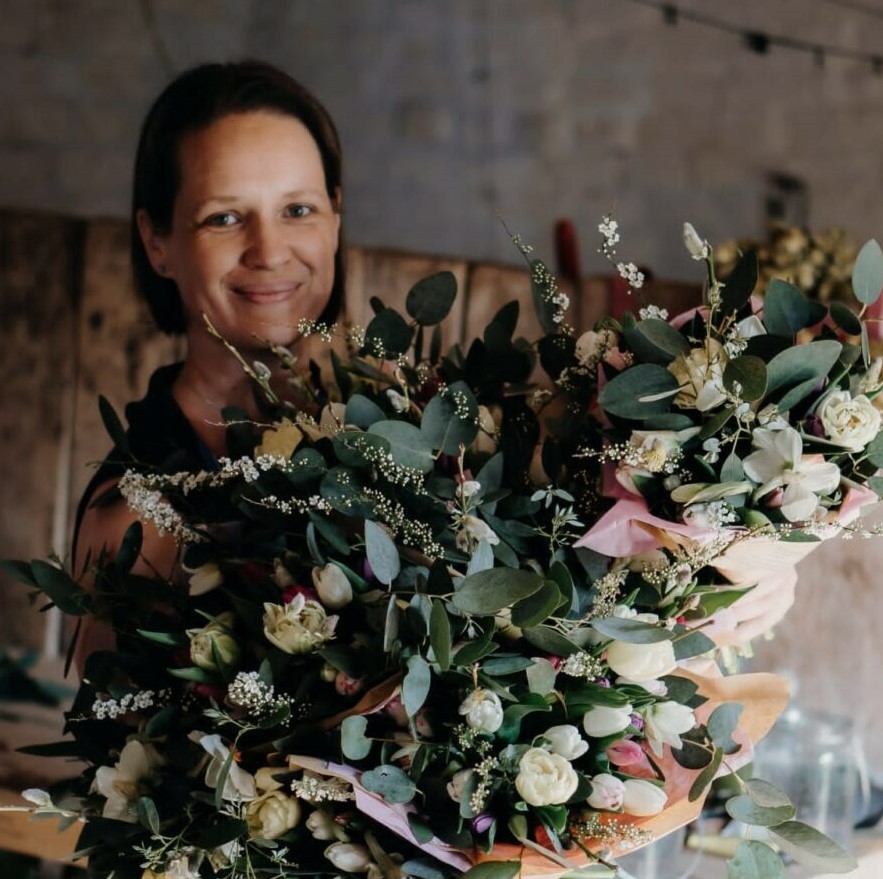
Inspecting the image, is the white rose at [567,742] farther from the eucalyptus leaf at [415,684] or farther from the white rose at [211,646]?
the white rose at [211,646]

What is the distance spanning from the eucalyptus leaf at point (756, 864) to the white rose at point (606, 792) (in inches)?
4.6

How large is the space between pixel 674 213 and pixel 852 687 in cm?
85

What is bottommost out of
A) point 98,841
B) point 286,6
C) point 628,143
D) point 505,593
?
point 98,841

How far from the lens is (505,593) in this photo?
0.77 metres

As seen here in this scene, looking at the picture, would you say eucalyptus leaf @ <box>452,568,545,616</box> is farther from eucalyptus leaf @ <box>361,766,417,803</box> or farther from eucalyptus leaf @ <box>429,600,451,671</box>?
eucalyptus leaf @ <box>361,766,417,803</box>

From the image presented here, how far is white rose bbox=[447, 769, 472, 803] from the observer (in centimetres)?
80

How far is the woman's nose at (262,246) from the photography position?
3.87 ft

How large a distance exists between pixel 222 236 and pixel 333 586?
509 mm

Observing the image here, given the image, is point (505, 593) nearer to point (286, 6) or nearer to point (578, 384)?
point (578, 384)

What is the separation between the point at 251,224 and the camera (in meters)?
1.18

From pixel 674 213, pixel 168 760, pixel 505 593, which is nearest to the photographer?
pixel 505 593

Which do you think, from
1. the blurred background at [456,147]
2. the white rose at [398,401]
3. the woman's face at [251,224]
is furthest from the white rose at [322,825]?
the blurred background at [456,147]

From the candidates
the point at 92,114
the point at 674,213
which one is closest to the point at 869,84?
the point at 674,213

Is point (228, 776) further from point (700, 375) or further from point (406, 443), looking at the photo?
point (700, 375)
